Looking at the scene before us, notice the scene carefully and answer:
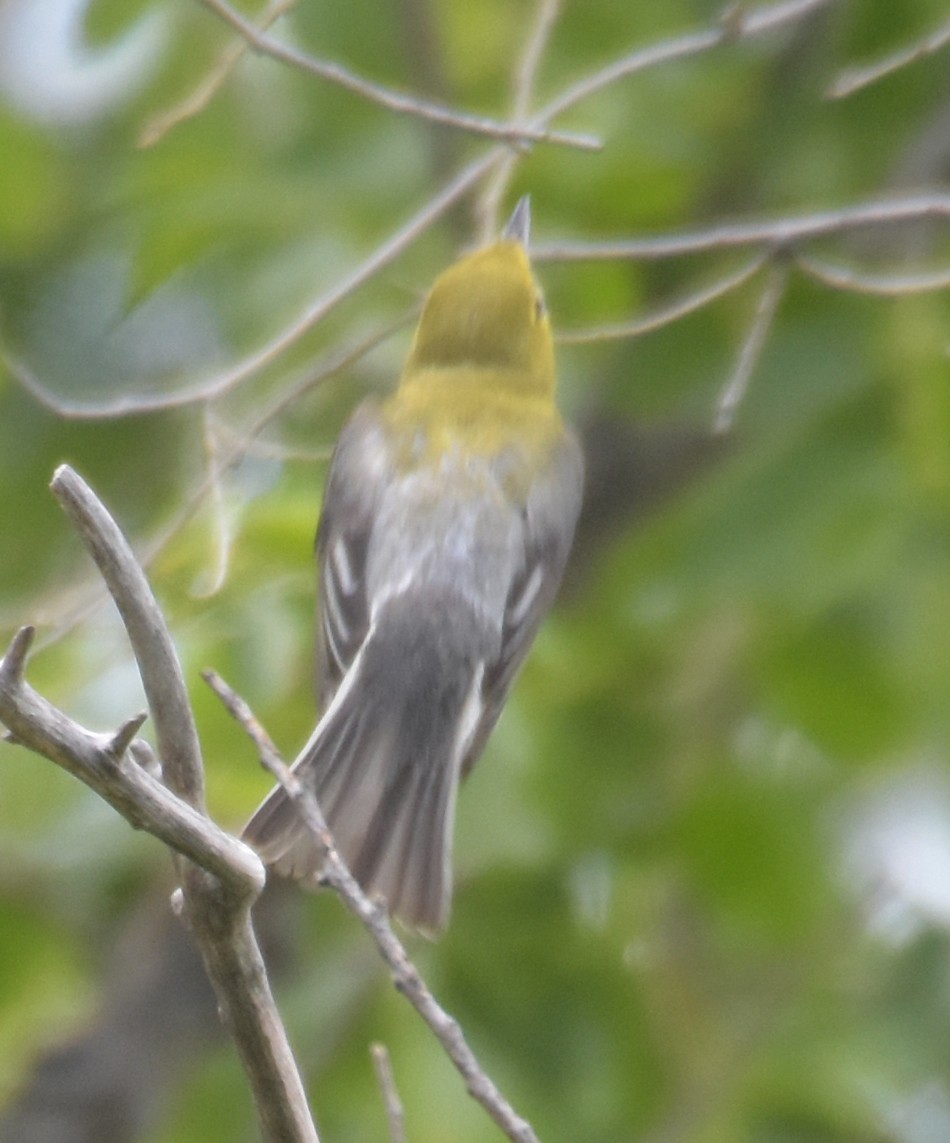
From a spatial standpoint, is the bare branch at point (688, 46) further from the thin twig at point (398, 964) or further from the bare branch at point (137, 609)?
the bare branch at point (137, 609)

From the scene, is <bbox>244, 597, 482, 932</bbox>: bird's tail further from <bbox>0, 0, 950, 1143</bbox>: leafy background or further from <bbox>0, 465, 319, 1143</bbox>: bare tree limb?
<bbox>0, 465, 319, 1143</bbox>: bare tree limb

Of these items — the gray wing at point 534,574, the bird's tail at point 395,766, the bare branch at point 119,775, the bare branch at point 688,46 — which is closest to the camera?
the bare branch at point 119,775

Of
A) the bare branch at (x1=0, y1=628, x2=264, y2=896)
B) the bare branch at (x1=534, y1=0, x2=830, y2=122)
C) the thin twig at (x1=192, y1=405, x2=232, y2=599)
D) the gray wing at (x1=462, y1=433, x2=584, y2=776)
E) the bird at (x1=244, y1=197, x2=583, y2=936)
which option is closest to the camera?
the bare branch at (x1=0, y1=628, x2=264, y2=896)

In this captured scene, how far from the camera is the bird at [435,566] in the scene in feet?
9.60

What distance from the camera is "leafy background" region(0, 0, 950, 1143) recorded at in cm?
384

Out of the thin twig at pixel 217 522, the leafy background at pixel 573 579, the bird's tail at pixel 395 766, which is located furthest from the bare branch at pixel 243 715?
the leafy background at pixel 573 579

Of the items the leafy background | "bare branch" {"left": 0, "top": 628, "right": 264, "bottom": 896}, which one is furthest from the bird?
"bare branch" {"left": 0, "top": 628, "right": 264, "bottom": 896}

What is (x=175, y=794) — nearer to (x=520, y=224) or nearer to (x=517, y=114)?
(x=517, y=114)

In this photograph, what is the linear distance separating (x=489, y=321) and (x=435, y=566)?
0.66m

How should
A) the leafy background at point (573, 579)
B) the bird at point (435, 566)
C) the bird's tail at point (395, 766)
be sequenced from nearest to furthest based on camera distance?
the bird's tail at point (395, 766) < the bird at point (435, 566) < the leafy background at point (573, 579)

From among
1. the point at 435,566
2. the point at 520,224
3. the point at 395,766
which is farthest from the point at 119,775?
the point at 520,224

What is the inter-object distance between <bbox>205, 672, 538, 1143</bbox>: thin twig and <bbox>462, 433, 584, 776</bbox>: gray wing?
3.57ft

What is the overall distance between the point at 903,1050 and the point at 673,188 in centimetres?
190

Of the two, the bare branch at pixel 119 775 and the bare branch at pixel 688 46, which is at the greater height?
the bare branch at pixel 688 46
